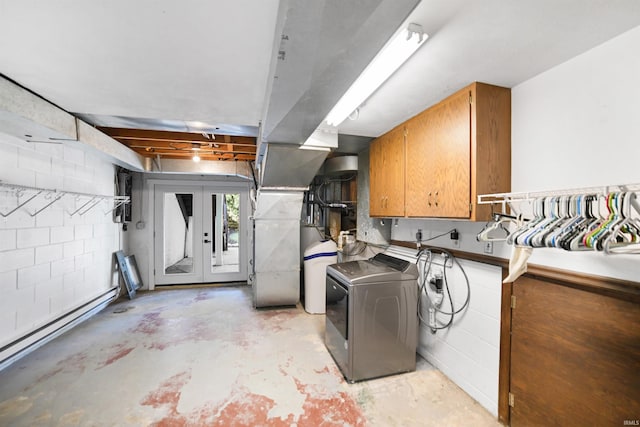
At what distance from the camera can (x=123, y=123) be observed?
8.52ft

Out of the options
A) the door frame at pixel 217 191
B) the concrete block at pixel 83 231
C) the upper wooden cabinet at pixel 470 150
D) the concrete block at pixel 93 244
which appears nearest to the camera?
the upper wooden cabinet at pixel 470 150

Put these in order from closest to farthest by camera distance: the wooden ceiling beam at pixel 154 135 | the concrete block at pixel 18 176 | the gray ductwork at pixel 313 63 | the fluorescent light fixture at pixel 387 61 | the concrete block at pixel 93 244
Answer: the gray ductwork at pixel 313 63 < the fluorescent light fixture at pixel 387 61 < the concrete block at pixel 18 176 < the wooden ceiling beam at pixel 154 135 < the concrete block at pixel 93 244

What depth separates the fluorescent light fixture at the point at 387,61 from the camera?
1171mm

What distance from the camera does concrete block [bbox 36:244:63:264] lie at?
2.68 metres

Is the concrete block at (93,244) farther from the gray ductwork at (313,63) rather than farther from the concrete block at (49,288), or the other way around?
the gray ductwork at (313,63)

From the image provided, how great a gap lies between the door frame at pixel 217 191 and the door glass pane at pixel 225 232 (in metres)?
0.11

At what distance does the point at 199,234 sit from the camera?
497 centimetres

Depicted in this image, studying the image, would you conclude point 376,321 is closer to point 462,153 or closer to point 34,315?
point 462,153

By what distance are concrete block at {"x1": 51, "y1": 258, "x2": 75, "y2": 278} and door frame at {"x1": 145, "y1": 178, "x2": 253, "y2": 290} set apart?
64.4 inches

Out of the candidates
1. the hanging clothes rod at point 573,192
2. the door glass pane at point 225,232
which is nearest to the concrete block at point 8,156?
the door glass pane at point 225,232

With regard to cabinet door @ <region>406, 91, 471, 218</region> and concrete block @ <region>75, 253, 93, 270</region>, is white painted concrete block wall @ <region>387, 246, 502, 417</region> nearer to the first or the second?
cabinet door @ <region>406, 91, 471, 218</region>

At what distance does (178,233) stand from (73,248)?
206 centimetres

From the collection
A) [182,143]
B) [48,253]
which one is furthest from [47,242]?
[182,143]

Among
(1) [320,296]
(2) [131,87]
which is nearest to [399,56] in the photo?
(2) [131,87]
